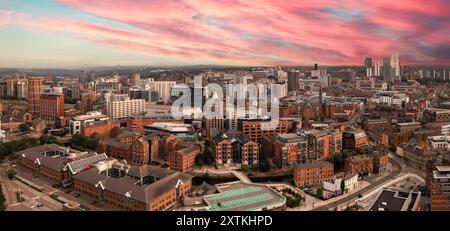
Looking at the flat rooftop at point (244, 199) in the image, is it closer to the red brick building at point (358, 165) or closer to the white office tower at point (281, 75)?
the red brick building at point (358, 165)

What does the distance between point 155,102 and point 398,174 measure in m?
9.82

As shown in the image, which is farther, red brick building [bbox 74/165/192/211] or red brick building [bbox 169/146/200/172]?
red brick building [bbox 169/146/200/172]

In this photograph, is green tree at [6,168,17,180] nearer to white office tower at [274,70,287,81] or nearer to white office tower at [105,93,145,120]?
white office tower at [105,93,145,120]

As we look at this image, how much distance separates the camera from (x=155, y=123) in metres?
8.59

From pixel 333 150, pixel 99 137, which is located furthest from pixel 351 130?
pixel 99 137

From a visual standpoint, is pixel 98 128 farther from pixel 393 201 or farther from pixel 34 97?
pixel 393 201

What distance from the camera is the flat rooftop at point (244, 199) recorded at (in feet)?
13.3

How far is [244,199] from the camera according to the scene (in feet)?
14.1

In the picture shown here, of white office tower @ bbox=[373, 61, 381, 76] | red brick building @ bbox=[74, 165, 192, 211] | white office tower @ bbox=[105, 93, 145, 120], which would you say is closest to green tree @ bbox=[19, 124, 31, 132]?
white office tower @ bbox=[105, 93, 145, 120]

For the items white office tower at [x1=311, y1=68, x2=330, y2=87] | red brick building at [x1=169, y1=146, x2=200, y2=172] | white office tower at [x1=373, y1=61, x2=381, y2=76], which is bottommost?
red brick building at [x1=169, y1=146, x2=200, y2=172]

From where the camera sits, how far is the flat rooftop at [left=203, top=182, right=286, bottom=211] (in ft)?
13.3

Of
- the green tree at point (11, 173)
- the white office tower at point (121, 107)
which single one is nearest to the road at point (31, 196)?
the green tree at point (11, 173)

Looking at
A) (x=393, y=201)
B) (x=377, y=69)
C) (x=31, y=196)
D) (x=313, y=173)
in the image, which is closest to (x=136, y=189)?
(x=31, y=196)

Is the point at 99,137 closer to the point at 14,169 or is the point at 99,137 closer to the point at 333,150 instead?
the point at 14,169
